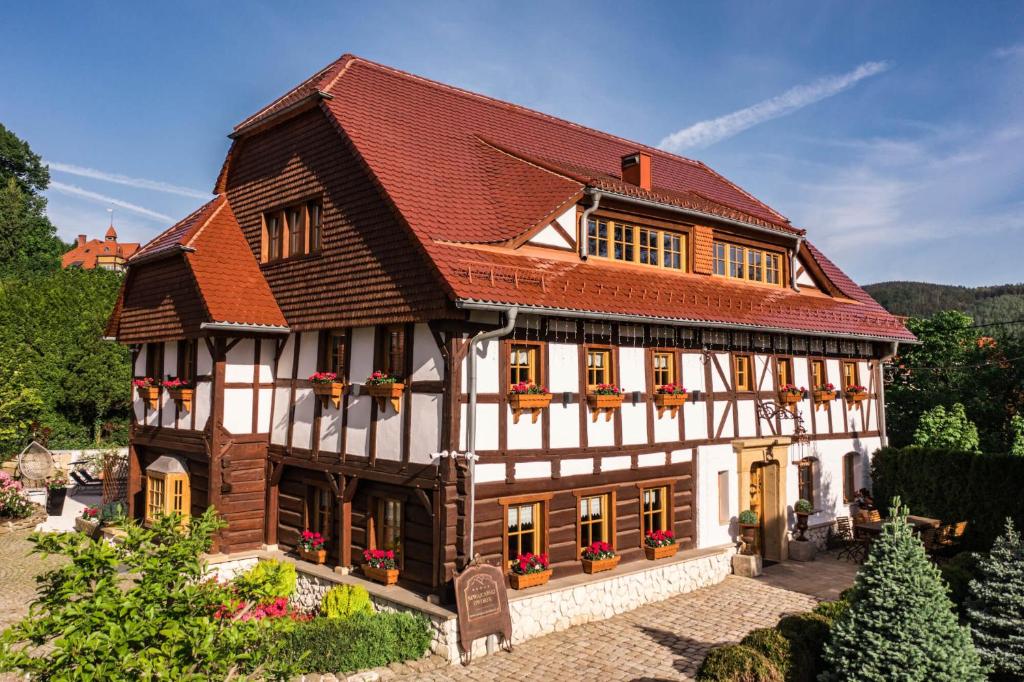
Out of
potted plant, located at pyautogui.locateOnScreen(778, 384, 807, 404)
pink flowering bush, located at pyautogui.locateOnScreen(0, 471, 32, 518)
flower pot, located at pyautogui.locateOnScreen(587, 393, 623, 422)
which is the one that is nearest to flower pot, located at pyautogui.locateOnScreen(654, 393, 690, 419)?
flower pot, located at pyautogui.locateOnScreen(587, 393, 623, 422)

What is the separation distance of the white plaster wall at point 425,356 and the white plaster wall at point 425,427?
0.34m

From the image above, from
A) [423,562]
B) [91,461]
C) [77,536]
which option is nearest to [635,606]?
[423,562]

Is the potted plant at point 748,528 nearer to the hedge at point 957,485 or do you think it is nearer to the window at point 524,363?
the hedge at point 957,485

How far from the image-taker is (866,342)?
2033 cm

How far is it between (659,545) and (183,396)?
11.0 m

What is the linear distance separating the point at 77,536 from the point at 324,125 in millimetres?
11147

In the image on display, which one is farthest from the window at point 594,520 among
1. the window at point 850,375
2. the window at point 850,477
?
the window at point 850,375

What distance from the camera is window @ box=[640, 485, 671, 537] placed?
15058 millimetres

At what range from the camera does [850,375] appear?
19.9 m

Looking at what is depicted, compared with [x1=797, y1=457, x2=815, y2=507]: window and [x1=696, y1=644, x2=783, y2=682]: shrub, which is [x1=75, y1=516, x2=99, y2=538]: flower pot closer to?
[x1=696, y1=644, x2=783, y2=682]: shrub

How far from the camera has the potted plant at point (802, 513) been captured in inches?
694

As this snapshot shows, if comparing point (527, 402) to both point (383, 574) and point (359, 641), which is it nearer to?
point (383, 574)

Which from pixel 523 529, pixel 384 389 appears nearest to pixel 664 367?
pixel 523 529

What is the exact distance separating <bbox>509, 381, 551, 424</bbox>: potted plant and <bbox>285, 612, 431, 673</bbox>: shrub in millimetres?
3743
